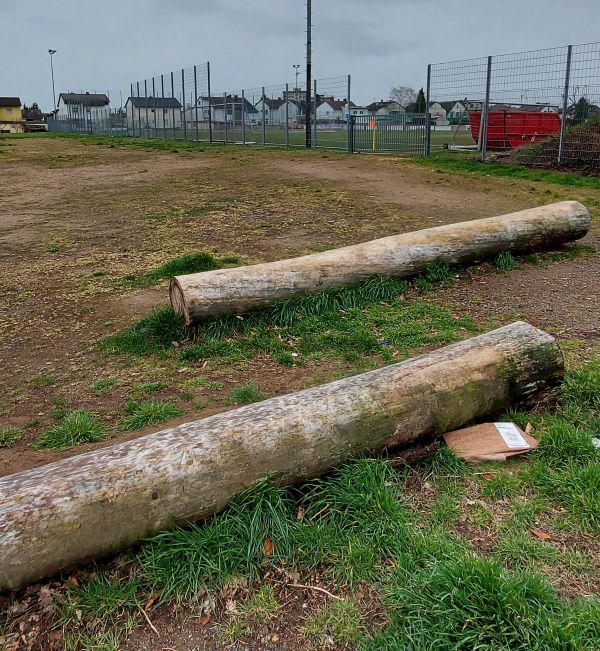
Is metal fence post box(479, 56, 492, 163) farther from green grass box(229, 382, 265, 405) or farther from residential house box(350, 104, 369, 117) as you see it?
green grass box(229, 382, 265, 405)

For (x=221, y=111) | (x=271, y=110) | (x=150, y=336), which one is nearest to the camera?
(x=150, y=336)

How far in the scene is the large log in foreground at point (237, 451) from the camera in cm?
196

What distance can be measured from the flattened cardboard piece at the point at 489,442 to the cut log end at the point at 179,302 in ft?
6.83

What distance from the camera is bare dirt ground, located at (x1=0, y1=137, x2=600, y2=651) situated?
3.42m

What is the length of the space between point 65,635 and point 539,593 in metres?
1.43

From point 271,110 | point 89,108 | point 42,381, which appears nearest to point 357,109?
point 271,110

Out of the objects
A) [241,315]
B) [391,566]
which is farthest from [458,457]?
[241,315]

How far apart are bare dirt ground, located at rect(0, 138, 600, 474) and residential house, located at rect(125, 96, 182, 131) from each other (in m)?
15.6

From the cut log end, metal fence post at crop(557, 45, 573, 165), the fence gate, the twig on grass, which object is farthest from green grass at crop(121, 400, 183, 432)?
the fence gate

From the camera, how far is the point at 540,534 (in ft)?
7.09

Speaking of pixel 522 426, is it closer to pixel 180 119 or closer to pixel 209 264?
pixel 209 264

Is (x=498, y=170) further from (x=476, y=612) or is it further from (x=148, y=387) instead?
(x=476, y=612)

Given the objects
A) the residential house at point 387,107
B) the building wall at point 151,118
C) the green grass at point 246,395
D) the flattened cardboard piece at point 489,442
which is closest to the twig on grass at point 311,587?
the flattened cardboard piece at point 489,442

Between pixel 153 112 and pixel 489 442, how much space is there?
110 feet
